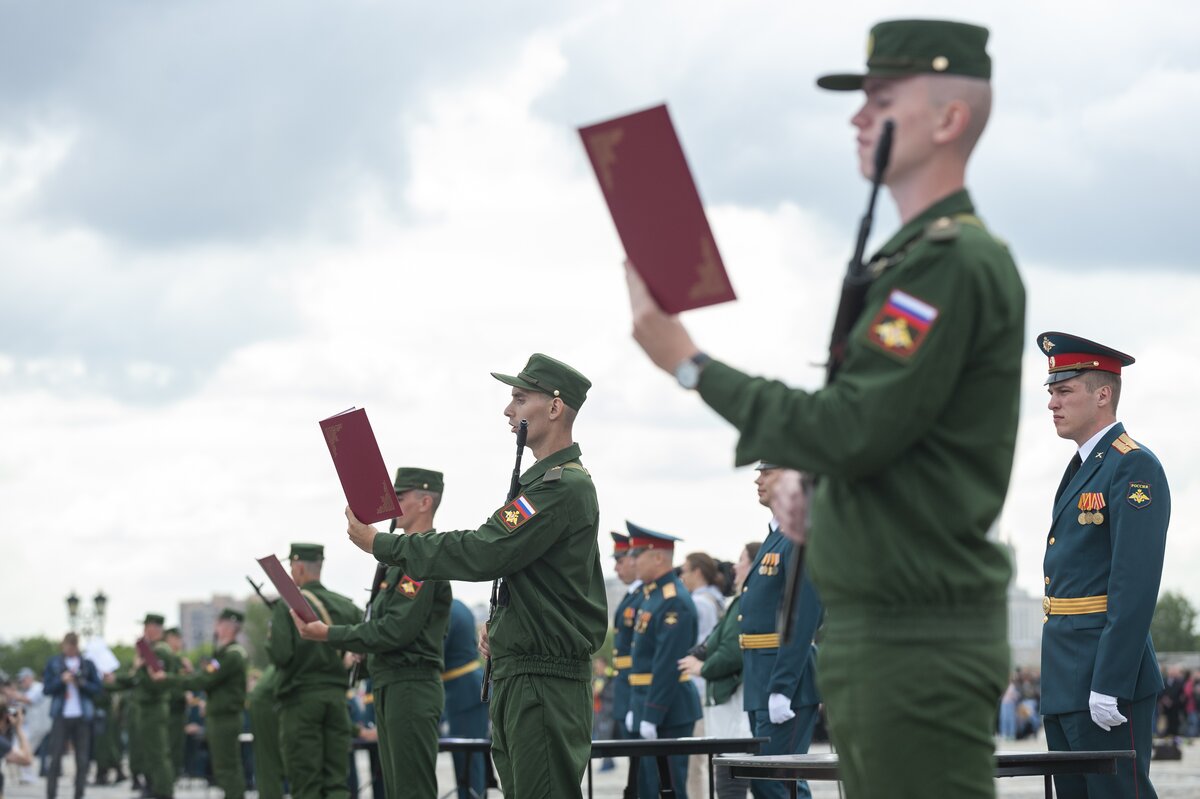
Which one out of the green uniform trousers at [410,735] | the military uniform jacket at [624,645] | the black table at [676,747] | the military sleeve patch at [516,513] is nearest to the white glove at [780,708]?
the black table at [676,747]

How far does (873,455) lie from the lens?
336 cm

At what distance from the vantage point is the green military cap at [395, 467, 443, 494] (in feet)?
34.8

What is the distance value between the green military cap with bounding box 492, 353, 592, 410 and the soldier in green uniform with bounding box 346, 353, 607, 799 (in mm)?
434

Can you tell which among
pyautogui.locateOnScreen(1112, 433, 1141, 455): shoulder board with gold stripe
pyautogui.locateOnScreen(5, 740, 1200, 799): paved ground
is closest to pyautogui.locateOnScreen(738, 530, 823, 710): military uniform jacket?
pyautogui.locateOnScreen(1112, 433, 1141, 455): shoulder board with gold stripe

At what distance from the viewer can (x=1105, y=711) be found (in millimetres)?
6734

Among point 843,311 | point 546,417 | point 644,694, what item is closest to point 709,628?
point 644,694

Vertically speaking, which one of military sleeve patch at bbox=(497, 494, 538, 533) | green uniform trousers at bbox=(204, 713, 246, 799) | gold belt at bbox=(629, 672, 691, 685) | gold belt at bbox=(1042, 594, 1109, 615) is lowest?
green uniform trousers at bbox=(204, 713, 246, 799)

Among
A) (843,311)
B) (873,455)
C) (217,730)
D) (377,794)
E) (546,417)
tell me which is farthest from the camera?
(217,730)

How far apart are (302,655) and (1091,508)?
8.13 m

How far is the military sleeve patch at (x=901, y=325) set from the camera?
338 centimetres

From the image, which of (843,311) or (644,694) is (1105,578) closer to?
(843,311)

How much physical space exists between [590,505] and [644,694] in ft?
21.3

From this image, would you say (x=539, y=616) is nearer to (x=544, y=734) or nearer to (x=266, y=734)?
(x=544, y=734)

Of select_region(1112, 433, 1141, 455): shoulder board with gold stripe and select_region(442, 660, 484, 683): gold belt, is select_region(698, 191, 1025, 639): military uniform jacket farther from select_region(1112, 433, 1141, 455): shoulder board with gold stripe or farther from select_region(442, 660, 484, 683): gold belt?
select_region(442, 660, 484, 683): gold belt
